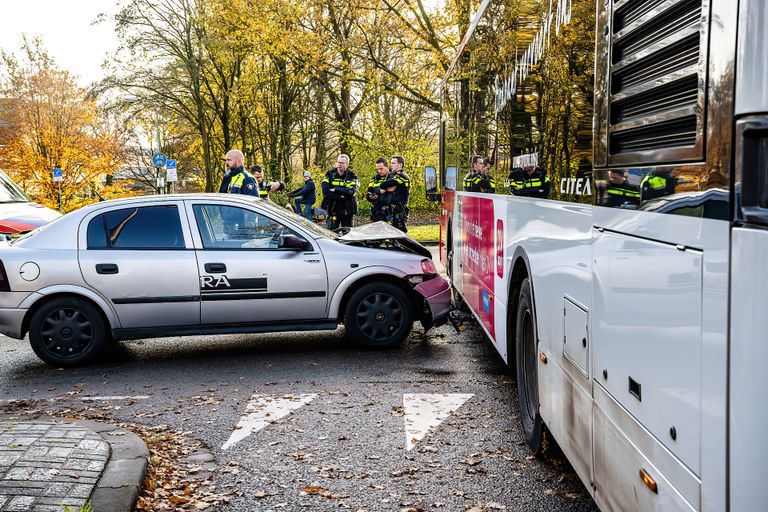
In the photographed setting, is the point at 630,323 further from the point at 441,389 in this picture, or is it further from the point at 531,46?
the point at 441,389

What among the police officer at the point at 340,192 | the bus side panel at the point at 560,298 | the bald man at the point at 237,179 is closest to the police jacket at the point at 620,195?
the bus side panel at the point at 560,298

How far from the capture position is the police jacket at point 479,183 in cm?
711

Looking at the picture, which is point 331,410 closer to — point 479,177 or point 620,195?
point 479,177

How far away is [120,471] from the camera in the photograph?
4.99 metres

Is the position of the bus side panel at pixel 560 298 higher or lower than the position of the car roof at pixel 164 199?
lower

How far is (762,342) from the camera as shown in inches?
78.2

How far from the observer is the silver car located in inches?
332

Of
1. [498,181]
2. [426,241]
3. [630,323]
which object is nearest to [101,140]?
[426,241]

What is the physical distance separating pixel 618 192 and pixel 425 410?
3736 mm

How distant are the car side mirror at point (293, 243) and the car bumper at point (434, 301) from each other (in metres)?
1.15

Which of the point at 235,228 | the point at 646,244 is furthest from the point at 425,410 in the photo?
the point at 646,244

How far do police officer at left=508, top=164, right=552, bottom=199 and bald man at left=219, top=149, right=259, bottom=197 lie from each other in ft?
22.2

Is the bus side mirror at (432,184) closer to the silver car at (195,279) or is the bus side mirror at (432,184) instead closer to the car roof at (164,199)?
the silver car at (195,279)

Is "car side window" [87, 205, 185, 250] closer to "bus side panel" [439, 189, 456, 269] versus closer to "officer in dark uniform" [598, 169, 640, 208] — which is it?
"bus side panel" [439, 189, 456, 269]
